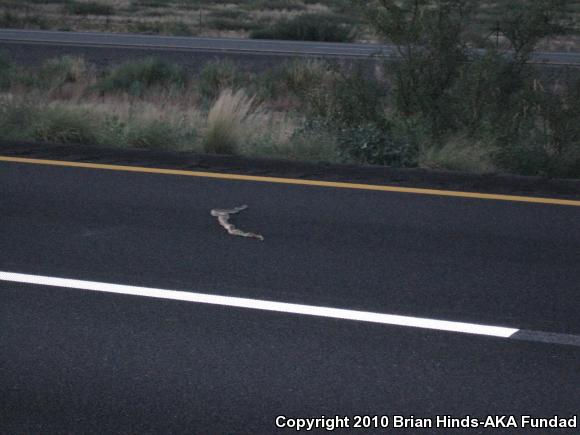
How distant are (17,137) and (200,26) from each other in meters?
36.0

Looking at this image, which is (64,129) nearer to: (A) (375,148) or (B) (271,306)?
(A) (375,148)

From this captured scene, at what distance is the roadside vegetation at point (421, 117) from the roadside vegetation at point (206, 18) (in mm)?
17686

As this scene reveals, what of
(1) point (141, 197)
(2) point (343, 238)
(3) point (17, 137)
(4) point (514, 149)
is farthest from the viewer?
(3) point (17, 137)

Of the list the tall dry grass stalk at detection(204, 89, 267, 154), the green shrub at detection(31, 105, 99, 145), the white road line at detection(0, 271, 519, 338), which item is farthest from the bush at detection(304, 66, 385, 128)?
the white road line at detection(0, 271, 519, 338)

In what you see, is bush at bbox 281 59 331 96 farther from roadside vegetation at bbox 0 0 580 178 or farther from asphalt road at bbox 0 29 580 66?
roadside vegetation at bbox 0 0 580 178

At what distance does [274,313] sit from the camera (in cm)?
611

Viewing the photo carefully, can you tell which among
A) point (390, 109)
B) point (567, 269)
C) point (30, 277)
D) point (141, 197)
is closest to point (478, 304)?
point (567, 269)

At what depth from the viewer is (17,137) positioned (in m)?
12.3

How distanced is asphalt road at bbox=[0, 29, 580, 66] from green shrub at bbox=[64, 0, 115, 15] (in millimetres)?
18361

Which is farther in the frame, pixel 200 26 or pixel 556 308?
pixel 200 26

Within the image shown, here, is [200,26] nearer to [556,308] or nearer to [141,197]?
[141,197]

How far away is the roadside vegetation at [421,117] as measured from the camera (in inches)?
432

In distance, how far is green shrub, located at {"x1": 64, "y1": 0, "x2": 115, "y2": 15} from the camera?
2238 inches

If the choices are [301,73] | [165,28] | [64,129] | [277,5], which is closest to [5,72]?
[301,73]
